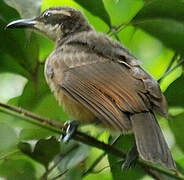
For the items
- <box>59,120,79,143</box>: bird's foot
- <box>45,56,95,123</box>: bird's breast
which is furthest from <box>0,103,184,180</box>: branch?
<box>45,56,95,123</box>: bird's breast

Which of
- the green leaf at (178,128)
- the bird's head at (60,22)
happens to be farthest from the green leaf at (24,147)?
the bird's head at (60,22)

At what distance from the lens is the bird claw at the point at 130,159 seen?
107 inches

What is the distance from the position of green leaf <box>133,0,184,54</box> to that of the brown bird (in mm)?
277

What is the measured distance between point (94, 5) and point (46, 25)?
101 cm

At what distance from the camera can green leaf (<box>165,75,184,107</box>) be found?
2.93 metres

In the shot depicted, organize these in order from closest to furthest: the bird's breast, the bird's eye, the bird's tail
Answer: the bird's tail < the bird's breast < the bird's eye

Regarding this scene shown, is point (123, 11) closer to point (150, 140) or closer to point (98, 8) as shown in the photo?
point (98, 8)

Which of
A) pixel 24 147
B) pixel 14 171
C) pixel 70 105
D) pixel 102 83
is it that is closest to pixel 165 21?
pixel 102 83

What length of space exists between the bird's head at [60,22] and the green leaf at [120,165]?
1286 millimetres

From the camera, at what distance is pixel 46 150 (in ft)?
8.88

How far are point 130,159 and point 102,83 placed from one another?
0.56 meters

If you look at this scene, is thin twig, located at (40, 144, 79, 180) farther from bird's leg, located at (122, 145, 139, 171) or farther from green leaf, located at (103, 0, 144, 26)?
green leaf, located at (103, 0, 144, 26)

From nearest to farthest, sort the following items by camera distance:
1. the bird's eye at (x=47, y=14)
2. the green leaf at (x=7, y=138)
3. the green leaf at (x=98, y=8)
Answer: the green leaf at (x=7, y=138)
the green leaf at (x=98, y=8)
the bird's eye at (x=47, y=14)

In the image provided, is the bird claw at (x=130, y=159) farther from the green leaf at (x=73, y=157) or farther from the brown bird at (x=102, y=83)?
the green leaf at (x=73, y=157)
